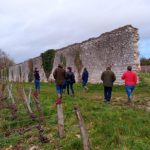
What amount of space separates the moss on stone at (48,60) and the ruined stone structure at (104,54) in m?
0.86

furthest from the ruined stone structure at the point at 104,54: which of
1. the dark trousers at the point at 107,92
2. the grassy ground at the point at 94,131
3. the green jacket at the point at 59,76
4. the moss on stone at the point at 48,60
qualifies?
the grassy ground at the point at 94,131

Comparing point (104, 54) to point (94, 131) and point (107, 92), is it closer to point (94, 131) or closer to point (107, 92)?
point (107, 92)

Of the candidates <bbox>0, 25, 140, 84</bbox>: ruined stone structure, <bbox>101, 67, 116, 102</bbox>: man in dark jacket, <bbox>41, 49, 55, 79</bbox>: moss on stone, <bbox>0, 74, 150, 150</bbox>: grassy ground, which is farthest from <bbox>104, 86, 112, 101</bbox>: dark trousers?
<bbox>41, 49, 55, 79</bbox>: moss on stone

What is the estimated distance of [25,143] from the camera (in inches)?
446

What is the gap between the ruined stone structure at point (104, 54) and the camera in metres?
26.2

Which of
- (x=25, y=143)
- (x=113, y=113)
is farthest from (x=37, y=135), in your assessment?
(x=113, y=113)

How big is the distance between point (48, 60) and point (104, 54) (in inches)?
487

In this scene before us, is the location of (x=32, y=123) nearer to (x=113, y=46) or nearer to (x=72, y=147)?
(x=72, y=147)

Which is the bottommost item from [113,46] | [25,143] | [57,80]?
[25,143]

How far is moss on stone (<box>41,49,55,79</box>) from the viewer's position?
40.0 metres

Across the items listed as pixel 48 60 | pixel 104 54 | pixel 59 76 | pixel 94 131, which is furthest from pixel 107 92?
A: pixel 48 60

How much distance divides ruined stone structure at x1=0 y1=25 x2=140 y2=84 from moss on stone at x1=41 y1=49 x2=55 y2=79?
86 cm

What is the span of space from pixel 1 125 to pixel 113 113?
13.3 feet

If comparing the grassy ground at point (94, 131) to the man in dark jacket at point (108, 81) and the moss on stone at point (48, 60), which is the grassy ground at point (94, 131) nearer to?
the man in dark jacket at point (108, 81)
